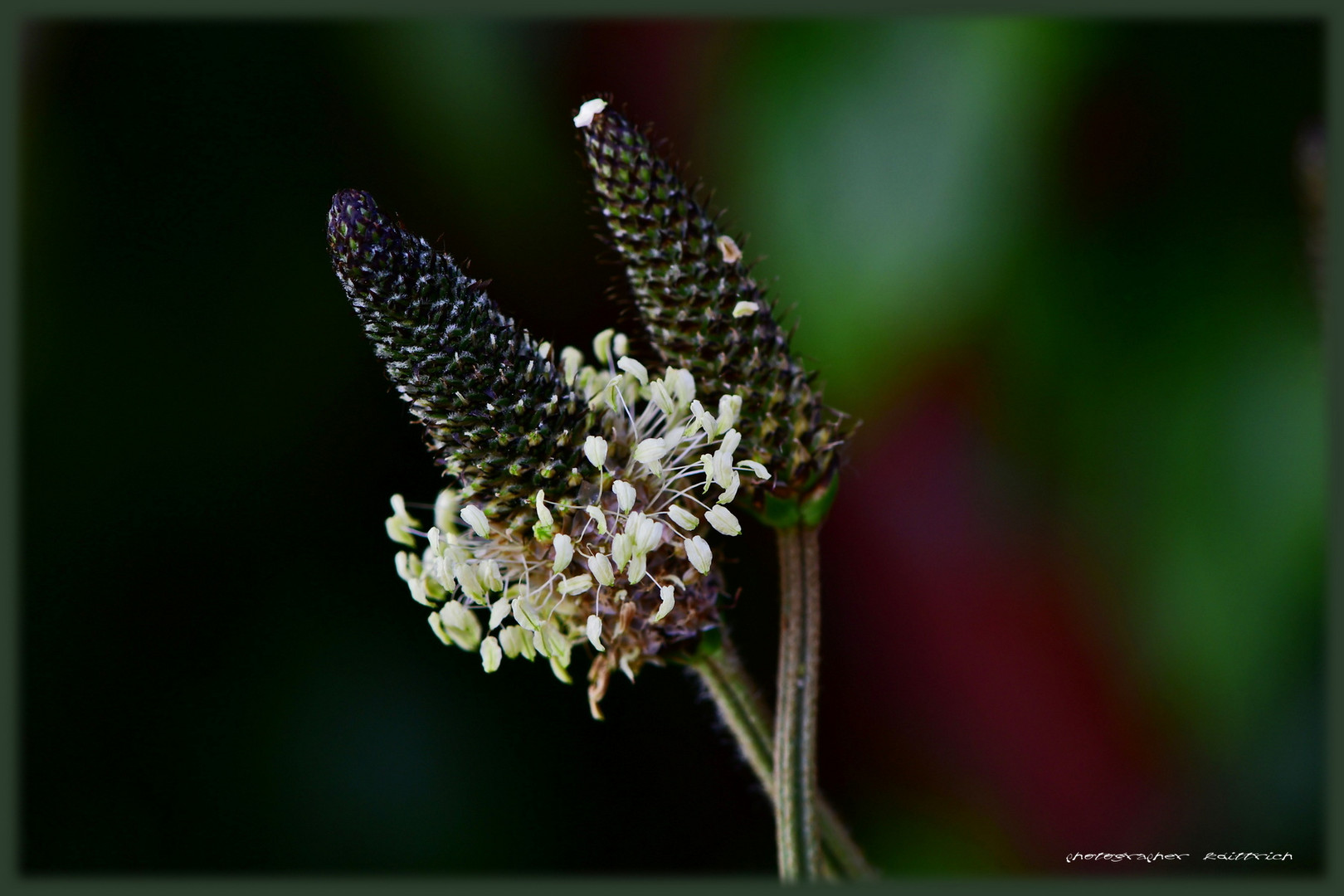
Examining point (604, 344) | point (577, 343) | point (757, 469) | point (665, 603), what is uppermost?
point (577, 343)

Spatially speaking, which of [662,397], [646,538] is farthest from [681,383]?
[646,538]

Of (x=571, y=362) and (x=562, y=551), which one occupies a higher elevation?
(x=571, y=362)

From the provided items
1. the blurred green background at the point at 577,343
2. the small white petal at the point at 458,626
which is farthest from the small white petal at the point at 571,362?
the blurred green background at the point at 577,343

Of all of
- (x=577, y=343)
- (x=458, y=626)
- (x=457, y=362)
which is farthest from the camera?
(x=577, y=343)

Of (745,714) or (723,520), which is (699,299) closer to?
(723,520)

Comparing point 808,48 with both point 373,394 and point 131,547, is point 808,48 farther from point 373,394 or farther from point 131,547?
point 131,547
